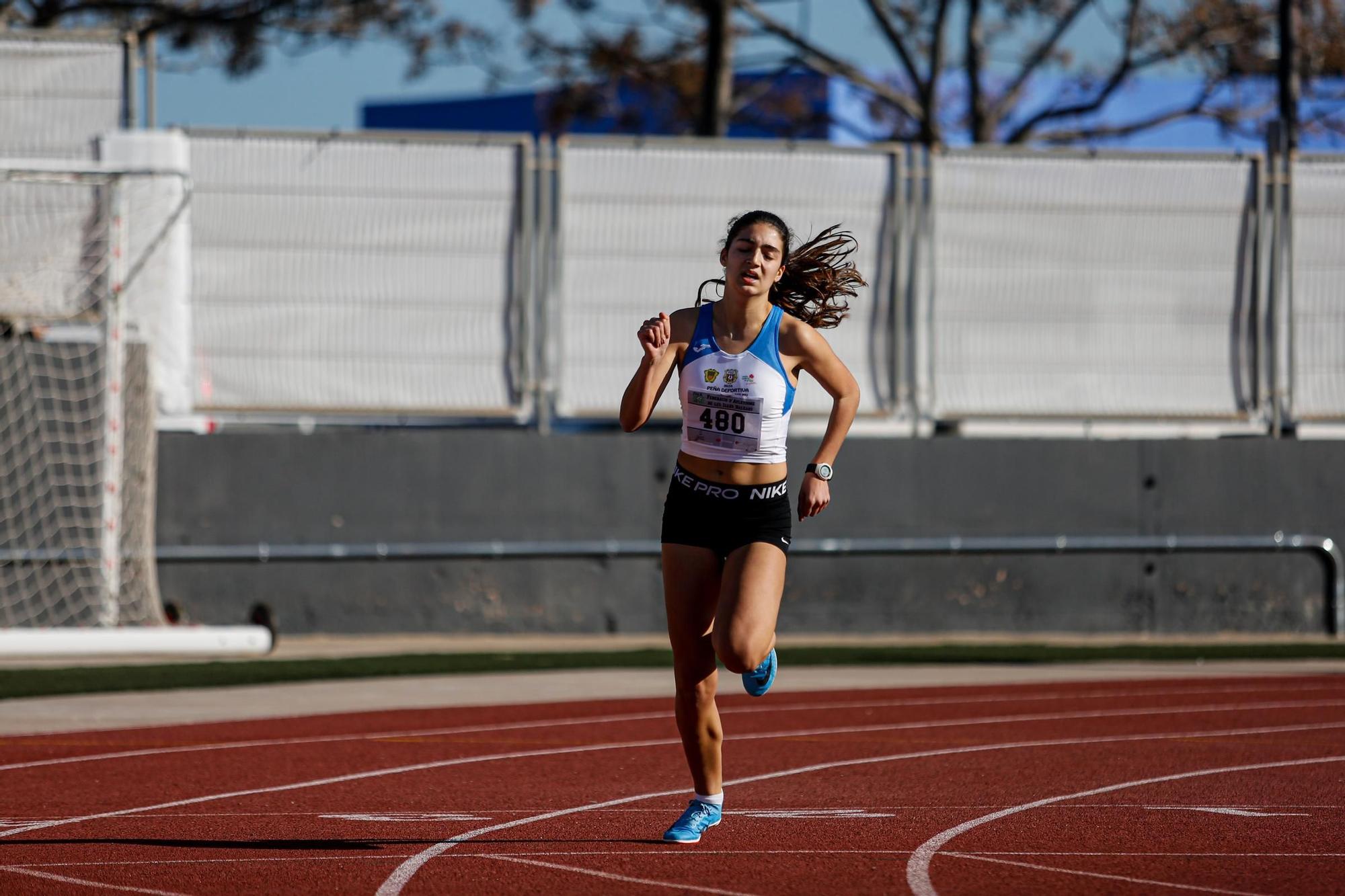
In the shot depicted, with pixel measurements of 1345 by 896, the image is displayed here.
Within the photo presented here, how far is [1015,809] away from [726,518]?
6.97ft

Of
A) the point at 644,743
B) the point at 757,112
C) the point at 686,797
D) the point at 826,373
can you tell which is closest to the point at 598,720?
the point at 644,743

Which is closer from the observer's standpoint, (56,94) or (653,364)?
(653,364)

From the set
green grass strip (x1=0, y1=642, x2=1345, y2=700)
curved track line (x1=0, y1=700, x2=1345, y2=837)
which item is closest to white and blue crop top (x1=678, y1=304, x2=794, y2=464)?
curved track line (x1=0, y1=700, x2=1345, y2=837)

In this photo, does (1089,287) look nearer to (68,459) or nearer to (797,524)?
(797,524)

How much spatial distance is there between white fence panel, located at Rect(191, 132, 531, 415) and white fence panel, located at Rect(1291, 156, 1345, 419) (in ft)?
28.9

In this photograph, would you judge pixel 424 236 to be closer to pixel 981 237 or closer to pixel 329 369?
pixel 329 369

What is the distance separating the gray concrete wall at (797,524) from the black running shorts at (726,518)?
12.3 metres

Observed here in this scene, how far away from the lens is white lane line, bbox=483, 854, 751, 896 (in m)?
6.34

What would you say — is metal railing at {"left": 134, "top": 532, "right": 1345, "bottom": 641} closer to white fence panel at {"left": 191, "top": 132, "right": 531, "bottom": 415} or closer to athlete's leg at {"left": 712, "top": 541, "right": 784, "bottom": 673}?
white fence panel at {"left": 191, "top": 132, "right": 531, "bottom": 415}

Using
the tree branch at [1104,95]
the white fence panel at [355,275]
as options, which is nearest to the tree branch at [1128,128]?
the tree branch at [1104,95]

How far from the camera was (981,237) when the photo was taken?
21.5 m

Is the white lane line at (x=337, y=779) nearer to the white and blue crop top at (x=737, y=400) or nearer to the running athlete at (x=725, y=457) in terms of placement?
the running athlete at (x=725, y=457)

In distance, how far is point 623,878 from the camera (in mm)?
6602

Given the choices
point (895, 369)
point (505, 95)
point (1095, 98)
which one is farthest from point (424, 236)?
point (505, 95)
